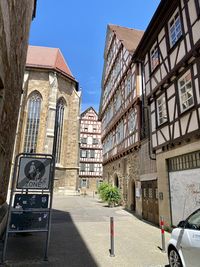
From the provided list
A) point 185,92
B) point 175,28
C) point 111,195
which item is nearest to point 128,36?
point 175,28

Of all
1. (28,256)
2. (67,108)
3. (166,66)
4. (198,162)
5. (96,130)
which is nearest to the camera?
(28,256)

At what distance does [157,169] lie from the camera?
9.39 m

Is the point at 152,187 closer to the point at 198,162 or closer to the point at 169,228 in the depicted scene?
the point at 169,228

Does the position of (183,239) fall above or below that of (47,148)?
below

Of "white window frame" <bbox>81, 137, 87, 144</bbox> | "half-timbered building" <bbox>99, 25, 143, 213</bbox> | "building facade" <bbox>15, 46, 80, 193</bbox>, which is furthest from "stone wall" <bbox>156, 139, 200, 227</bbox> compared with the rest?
"white window frame" <bbox>81, 137, 87, 144</bbox>

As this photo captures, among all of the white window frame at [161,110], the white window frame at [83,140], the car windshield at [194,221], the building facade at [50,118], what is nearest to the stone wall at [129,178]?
the white window frame at [161,110]

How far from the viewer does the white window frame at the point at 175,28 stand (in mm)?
8331

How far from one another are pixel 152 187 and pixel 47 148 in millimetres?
19718

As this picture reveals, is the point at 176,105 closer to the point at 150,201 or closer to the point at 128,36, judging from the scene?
the point at 150,201

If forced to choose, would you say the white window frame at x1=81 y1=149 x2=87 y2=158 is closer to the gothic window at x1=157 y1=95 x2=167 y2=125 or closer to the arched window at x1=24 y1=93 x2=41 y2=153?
the arched window at x1=24 y1=93 x2=41 y2=153

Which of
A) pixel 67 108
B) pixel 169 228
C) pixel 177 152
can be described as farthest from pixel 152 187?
pixel 67 108

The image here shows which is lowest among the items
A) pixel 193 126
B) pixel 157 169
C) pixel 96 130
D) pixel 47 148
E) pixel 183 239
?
pixel 183 239

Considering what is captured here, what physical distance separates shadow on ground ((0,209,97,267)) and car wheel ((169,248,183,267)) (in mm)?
1589

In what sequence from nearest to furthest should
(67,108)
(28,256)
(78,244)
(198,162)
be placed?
(28,256)
(78,244)
(198,162)
(67,108)
